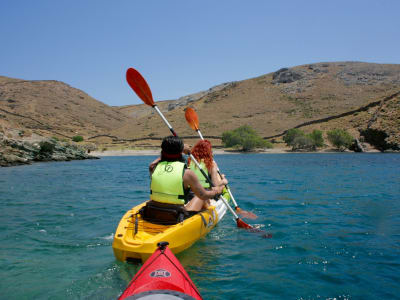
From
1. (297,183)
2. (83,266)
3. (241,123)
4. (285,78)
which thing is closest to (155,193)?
(83,266)

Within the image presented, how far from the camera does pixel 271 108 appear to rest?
87125 millimetres

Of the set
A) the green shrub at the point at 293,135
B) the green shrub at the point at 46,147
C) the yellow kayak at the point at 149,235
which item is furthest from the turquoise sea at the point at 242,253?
the green shrub at the point at 293,135

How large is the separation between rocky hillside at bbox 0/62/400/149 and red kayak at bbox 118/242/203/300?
4968 cm

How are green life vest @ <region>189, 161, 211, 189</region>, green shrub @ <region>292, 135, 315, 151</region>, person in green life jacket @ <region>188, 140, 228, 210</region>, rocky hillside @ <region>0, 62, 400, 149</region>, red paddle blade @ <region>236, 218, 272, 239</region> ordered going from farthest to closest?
rocky hillside @ <region>0, 62, 400, 149</region> → green shrub @ <region>292, 135, 315, 151</region> → green life vest @ <region>189, 161, 211, 189</region> → person in green life jacket @ <region>188, 140, 228, 210</region> → red paddle blade @ <region>236, 218, 272, 239</region>

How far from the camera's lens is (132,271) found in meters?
4.42

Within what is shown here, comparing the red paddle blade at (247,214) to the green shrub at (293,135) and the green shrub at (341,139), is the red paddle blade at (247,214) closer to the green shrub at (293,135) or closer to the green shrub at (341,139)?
the green shrub at (341,139)

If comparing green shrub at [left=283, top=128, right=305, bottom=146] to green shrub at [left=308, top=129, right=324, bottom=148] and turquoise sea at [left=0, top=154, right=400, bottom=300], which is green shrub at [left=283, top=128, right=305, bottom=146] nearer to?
green shrub at [left=308, top=129, right=324, bottom=148]

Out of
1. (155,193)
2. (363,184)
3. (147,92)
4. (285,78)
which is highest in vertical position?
(285,78)

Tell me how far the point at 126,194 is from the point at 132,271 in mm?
8332

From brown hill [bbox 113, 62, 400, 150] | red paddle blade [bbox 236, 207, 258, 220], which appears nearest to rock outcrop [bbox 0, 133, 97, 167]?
red paddle blade [bbox 236, 207, 258, 220]

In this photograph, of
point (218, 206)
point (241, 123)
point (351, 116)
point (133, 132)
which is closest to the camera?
point (218, 206)

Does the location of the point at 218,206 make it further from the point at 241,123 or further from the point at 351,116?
the point at 241,123

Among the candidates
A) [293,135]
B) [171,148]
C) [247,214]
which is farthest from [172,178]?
[293,135]

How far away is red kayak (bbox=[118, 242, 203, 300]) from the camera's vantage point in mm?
2545
